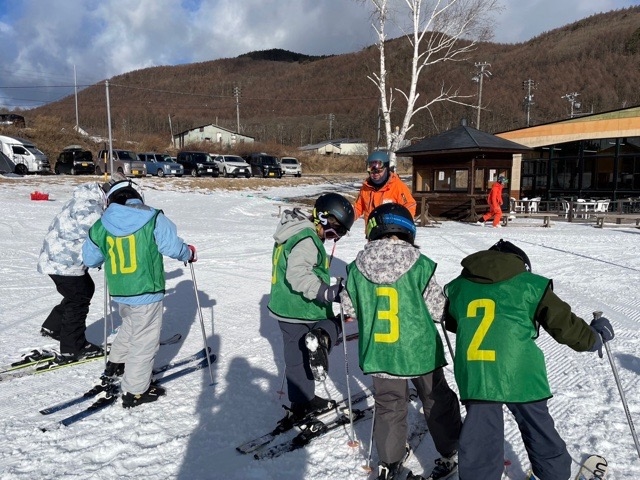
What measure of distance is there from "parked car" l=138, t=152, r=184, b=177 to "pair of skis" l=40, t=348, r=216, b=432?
26.8 meters

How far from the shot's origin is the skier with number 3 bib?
94.3 inches

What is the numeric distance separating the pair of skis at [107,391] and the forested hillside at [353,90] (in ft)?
160

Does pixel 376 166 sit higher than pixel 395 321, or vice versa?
pixel 376 166

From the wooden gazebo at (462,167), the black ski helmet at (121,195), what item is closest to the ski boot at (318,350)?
the black ski helmet at (121,195)

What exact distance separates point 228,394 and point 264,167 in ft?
108

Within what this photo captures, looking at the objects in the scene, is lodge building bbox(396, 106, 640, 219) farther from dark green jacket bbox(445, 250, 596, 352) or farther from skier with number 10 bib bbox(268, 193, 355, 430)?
dark green jacket bbox(445, 250, 596, 352)

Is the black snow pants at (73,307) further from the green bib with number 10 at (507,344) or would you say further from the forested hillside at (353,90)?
the forested hillside at (353,90)

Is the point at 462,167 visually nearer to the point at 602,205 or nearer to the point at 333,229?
the point at 602,205

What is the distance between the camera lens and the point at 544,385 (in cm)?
244

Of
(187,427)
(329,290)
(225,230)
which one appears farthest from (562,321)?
(225,230)

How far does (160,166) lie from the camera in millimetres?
30141

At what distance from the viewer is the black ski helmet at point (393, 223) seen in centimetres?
274

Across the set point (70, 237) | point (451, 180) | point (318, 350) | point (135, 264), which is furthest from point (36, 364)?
point (451, 180)

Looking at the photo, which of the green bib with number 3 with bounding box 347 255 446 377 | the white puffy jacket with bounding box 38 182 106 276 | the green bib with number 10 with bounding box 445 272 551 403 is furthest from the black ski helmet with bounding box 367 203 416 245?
the white puffy jacket with bounding box 38 182 106 276
